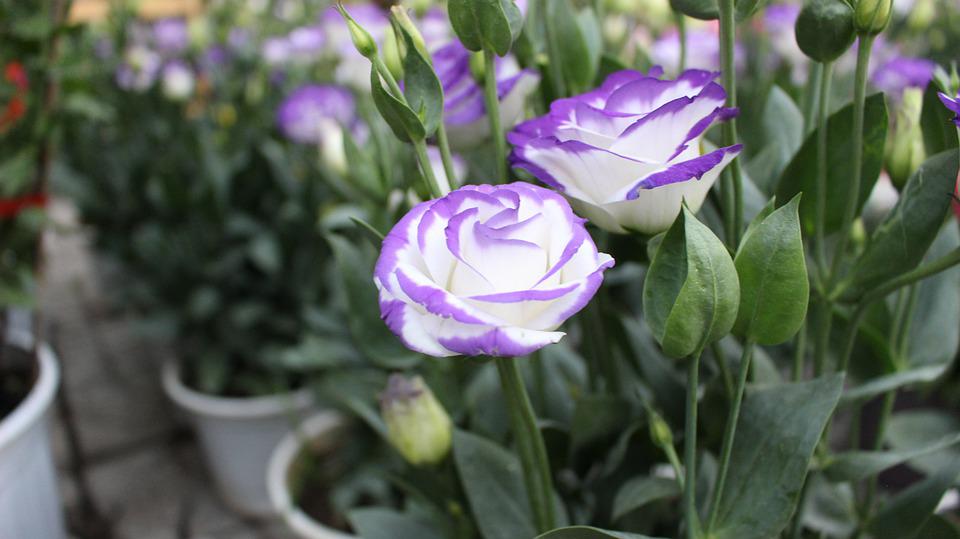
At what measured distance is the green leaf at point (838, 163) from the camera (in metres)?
0.35

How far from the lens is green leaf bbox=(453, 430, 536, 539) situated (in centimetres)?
40

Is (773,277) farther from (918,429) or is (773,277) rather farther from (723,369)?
(918,429)

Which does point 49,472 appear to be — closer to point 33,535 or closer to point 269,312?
point 33,535

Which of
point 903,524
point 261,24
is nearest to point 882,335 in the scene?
point 903,524

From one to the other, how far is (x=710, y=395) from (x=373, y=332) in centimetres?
18

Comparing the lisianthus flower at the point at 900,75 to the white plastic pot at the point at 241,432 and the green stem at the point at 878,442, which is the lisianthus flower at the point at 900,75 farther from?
the white plastic pot at the point at 241,432

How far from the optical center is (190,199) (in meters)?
0.97

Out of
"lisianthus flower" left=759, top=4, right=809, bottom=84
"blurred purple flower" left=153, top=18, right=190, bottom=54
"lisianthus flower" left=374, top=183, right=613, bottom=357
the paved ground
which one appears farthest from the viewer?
"blurred purple flower" left=153, top=18, right=190, bottom=54

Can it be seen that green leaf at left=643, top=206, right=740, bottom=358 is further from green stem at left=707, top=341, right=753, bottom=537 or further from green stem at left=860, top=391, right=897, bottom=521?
green stem at left=860, top=391, right=897, bottom=521

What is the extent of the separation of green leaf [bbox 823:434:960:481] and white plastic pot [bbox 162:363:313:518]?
617mm

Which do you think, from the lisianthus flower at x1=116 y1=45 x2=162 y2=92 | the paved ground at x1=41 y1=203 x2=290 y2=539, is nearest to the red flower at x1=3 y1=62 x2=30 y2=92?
the paved ground at x1=41 y1=203 x2=290 y2=539

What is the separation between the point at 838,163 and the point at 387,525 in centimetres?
29

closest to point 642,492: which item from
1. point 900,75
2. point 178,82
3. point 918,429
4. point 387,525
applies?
point 387,525

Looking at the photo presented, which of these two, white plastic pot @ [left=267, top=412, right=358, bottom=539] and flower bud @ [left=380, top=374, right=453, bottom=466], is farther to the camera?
white plastic pot @ [left=267, top=412, right=358, bottom=539]
